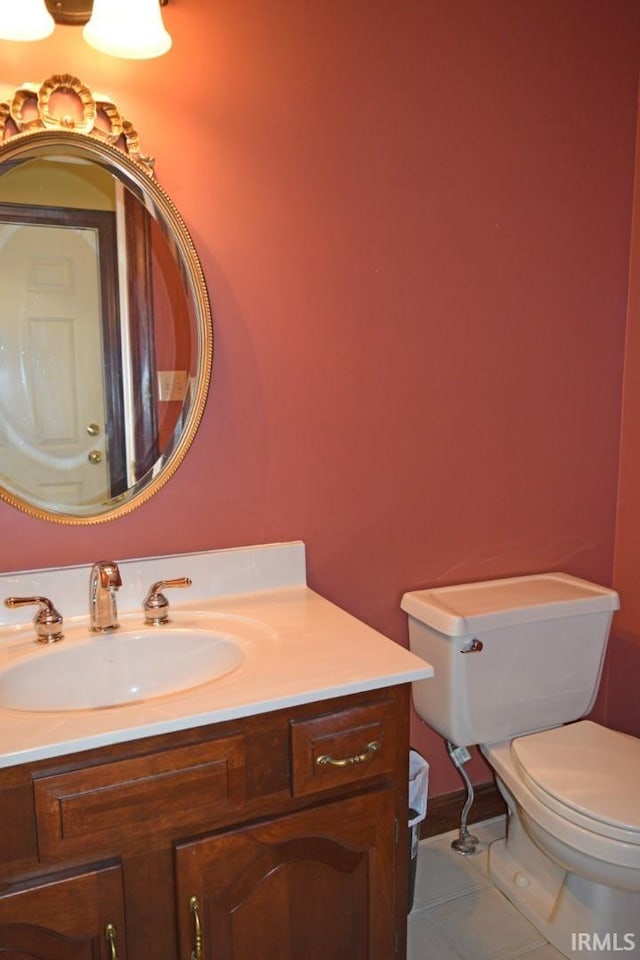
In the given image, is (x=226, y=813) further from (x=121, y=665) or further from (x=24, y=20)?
(x=24, y=20)

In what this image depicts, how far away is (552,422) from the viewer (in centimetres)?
192

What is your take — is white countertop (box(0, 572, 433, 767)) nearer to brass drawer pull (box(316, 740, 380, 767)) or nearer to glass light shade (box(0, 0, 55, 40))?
brass drawer pull (box(316, 740, 380, 767))

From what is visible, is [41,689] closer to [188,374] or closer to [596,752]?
[188,374]

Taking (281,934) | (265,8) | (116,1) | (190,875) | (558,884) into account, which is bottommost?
(558,884)

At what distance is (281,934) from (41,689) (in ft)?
1.89

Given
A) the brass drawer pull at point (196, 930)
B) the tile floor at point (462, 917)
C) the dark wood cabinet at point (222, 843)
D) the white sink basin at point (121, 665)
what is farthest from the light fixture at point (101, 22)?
the tile floor at point (462, 917)

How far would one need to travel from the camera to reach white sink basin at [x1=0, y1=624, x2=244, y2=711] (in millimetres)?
1242

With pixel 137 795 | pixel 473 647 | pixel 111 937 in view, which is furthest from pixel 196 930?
pixel 473 647

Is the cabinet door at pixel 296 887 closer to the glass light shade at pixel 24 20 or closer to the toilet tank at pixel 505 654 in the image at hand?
the toilet tank at pixel 505 654

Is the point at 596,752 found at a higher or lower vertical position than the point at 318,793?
lower

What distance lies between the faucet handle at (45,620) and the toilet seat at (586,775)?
1044 millimetres

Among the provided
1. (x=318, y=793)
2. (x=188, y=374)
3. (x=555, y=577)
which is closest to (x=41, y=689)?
(x=318, y=793)

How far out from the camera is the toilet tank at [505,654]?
162 centimetres

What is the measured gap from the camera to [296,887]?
1137mm
